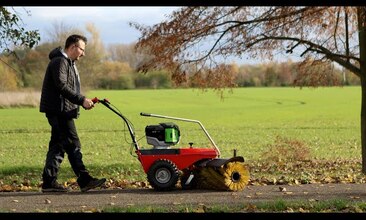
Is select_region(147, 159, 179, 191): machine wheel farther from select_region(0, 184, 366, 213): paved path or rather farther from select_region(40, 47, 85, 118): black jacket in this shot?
select_region(40, 47, 85, 118): black jacket

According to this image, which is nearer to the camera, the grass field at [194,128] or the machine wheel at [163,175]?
the machine wheel at [163,175]

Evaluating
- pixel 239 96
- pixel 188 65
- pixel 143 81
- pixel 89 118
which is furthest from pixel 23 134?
pixel 239 96

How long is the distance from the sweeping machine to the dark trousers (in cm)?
58

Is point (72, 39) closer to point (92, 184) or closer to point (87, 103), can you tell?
point (87, 103)

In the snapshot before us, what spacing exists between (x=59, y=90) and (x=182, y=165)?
6.09 ft

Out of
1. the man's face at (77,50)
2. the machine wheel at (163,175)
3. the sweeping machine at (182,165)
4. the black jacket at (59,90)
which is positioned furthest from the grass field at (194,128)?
the man's face at (77,50)

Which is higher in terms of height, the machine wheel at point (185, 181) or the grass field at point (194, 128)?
the machine wheel at point (185, 181)

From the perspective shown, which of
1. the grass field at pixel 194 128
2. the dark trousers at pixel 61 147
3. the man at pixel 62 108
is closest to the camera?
the man at pixel 62 108

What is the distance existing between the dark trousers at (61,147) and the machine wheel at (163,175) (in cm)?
83

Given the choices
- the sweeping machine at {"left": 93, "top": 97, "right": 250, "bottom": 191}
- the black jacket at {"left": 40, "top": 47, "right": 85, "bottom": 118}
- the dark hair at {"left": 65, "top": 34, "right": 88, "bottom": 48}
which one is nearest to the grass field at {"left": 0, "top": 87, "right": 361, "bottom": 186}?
the sweeping machine at {"left": 93, "top": 97, "right": 250, "bottom": 191}

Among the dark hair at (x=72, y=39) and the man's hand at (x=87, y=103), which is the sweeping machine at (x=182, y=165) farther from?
the dark hair at (x=72, y=39)

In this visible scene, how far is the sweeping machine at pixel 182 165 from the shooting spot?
9.02 m

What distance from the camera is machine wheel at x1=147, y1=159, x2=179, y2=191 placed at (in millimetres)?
9016
